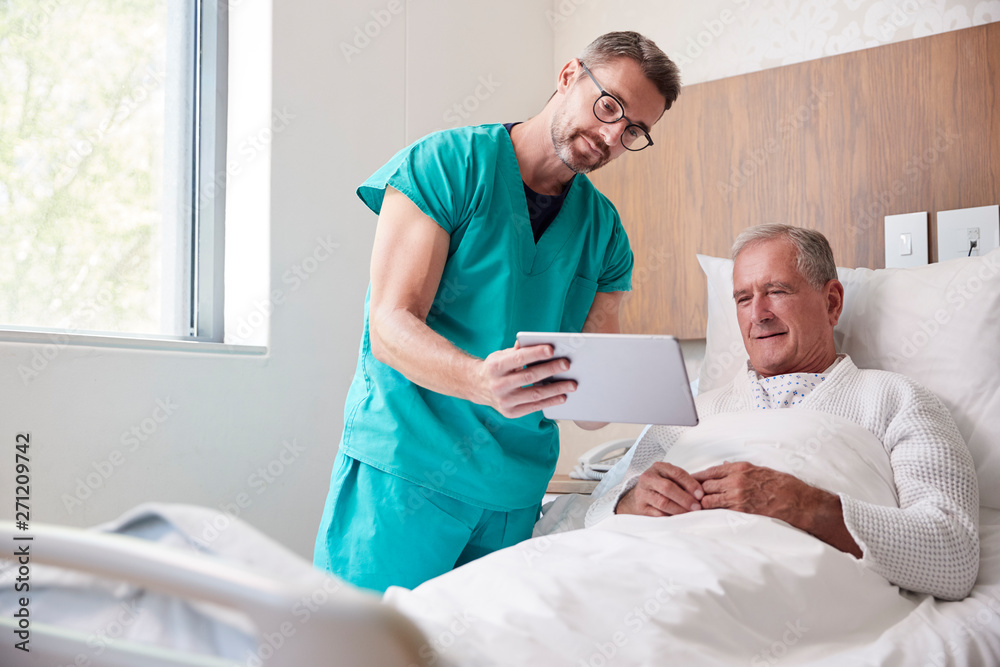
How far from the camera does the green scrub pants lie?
135 cm

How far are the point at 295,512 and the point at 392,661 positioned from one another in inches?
63.0

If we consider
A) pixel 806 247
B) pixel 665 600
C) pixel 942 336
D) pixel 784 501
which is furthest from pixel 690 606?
pixel 942 336

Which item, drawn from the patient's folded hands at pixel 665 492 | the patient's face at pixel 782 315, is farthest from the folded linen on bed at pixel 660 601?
the patient's face at pixel 782 315

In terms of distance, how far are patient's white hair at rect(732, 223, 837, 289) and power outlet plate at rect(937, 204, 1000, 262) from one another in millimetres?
444

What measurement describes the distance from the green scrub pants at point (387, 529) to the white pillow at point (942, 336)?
880 millimetres

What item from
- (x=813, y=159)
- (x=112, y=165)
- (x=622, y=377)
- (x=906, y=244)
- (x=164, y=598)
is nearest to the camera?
(x=164, y=598)

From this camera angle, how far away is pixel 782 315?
5.48 feet

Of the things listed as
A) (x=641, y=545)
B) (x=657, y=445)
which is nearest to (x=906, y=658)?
(x=641, y=545)

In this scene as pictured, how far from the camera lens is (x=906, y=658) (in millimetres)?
948

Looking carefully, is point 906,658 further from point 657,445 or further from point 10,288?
point 10,288

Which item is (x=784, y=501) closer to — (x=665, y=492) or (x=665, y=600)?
(x=665, y=492)

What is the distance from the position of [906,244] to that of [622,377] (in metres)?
1.40

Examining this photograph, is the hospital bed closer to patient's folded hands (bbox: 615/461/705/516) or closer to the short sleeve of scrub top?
patient's folded hands (bbox: 615/461/705/516)

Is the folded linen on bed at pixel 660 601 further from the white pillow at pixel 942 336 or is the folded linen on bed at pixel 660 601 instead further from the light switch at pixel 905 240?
the light switch at pixel 905 240
